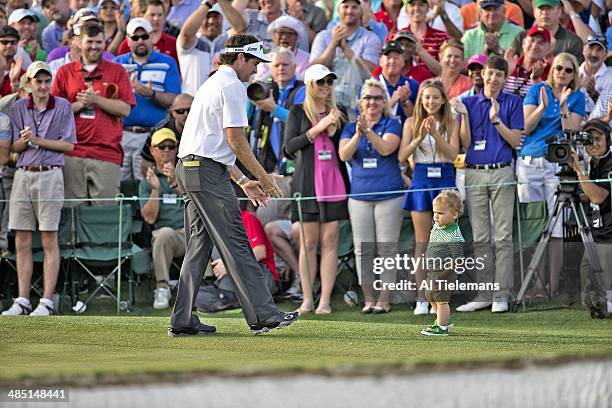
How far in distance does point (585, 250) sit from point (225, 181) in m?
4.19

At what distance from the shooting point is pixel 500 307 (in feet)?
39.8

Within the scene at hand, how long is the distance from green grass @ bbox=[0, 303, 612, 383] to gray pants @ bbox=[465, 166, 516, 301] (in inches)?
24.8

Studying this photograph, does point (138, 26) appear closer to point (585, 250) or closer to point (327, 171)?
point (327, 171)

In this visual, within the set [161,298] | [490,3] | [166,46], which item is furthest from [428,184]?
[166,46]

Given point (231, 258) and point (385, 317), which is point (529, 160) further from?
point (231, 258)

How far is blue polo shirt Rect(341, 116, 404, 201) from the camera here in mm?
12656

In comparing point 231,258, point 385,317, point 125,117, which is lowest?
point 385,317

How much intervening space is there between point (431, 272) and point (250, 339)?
1.92m

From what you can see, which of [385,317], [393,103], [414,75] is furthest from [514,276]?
[414,75]

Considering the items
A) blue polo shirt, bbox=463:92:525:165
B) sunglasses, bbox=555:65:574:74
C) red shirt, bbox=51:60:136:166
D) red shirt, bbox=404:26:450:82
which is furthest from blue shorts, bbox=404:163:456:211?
red shirt, bbox=51:60:136:166

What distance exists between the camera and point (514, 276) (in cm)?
1209

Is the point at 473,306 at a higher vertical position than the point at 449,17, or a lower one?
lower

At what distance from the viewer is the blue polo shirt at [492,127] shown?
12.6 meters

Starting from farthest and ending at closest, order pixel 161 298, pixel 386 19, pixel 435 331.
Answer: pixel 386 19 < pixel 161 298 < pixel 435 331
